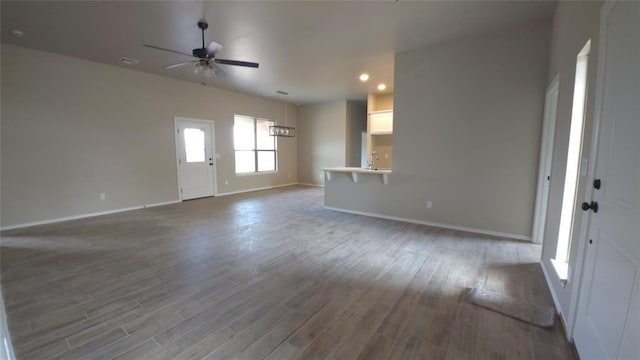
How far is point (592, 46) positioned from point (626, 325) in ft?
5.38

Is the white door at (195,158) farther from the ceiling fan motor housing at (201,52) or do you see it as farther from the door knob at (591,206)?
the door knob at (591,206)

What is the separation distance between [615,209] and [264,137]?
320 inches

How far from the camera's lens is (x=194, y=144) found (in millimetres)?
6668

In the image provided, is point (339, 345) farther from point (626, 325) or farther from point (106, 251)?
point (106, 251)

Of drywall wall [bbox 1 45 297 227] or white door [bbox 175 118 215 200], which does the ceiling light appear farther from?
white door [bbox 175 118 215 200]

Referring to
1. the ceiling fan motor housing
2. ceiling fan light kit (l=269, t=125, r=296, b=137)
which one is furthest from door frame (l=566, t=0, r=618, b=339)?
ceiling fan light kit (l=269, t=125, r=296, b=137)

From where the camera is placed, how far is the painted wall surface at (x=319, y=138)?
8.48 meters

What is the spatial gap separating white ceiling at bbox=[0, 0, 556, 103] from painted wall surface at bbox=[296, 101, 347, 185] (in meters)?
3.43

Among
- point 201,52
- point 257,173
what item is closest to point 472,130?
point 201,52

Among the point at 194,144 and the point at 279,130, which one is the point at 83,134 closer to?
the point at 194,144

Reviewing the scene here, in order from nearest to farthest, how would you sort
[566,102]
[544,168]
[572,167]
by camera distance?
[572,167] < [566,102] < [544,168]

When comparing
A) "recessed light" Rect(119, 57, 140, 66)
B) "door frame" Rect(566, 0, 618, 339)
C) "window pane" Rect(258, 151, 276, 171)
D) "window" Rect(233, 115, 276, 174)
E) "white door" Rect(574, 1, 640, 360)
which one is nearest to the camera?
"white door" Rect(574, 1, 640, 360)

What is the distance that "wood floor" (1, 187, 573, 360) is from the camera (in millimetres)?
1745

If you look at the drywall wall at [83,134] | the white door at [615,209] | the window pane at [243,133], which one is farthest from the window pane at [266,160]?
the white door at [615,209]
